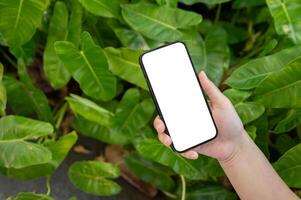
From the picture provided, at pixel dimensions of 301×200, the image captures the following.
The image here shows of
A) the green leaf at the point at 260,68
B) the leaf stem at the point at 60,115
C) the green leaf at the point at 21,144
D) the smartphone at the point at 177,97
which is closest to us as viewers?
the smartphone at the point at 177,97

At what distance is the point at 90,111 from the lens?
1.19 m

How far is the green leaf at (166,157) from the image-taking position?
3.51 feet

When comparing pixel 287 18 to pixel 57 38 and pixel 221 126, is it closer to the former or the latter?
pixel 221 126

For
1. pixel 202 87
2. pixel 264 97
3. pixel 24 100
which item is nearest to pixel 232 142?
pixel 202 87

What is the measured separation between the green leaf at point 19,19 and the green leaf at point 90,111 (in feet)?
0.66

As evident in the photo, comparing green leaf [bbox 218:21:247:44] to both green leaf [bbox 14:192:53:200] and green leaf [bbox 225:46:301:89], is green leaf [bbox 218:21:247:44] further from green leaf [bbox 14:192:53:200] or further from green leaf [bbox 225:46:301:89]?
green leaf [bbox 14:192:53:200]

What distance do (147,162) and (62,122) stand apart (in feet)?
1.13

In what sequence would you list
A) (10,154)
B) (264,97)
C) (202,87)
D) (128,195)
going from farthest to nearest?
(128,195)
(264,97)
(10,154)
(202,87)

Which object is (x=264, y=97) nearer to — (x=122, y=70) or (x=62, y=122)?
(x=122, y=70)

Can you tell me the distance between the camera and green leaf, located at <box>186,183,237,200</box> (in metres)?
1.25

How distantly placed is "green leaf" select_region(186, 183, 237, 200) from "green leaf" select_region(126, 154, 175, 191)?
0.08 metres

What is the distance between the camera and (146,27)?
1195mm

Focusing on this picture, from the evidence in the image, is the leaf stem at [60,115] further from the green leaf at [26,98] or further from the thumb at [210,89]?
the thumb at [210,89]

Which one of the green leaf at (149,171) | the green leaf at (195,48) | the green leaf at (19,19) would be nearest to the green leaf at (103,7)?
the green leaf at (19,19)
